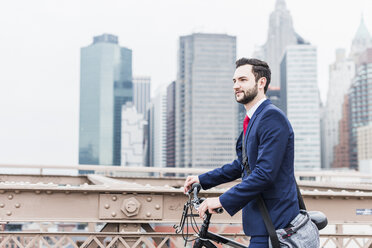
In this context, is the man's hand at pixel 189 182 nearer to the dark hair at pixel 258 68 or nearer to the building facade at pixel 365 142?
the dark hair at pixel 258 68

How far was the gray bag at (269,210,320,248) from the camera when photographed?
2.87 metres

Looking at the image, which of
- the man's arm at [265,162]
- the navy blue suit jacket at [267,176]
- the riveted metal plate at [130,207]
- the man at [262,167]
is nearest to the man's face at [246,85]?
the man at [262,167]

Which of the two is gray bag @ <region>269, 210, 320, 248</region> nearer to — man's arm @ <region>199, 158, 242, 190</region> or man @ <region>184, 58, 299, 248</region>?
man @ <region>184, 58, 299, 248</region>

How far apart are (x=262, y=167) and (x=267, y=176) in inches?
2.5

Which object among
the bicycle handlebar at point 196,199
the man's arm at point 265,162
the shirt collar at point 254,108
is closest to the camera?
the man's arm at point 265,162

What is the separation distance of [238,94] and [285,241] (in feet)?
3.36

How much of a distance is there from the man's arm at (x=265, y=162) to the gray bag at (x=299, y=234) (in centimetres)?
31

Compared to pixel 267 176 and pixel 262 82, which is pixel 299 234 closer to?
pixel 267 176

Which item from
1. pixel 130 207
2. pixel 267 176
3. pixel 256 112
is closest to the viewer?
pixel 267 176

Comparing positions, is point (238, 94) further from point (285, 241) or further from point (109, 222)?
point (109, 222)

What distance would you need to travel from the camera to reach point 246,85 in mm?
3098

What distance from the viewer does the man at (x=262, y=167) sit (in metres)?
2.81

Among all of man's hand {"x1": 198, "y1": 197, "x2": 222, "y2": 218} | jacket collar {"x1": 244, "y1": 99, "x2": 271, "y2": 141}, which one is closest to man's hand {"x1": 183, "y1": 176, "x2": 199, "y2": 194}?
man's hand {"x1": 198, "y1": 197, "x2": 222, "y2": 218}

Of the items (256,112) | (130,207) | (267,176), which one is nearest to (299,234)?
(267,176)
